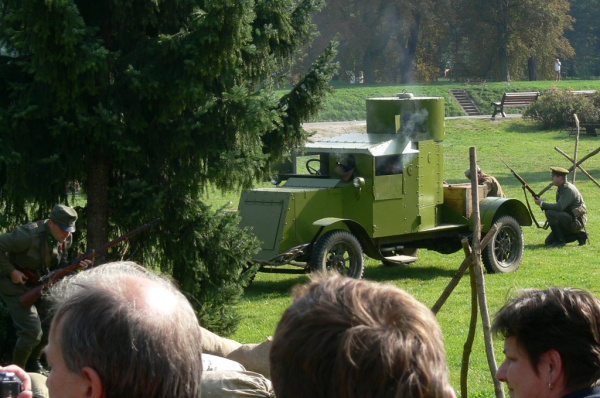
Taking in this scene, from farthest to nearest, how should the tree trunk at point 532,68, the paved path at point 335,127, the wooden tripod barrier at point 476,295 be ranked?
the tree trunk at point 532,68 → the paved path at point 335,127 → the wooden tripod barrier at point 476,295

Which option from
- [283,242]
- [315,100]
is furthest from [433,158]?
[315,100]

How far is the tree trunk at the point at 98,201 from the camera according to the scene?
29.7ft

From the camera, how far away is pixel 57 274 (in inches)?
326

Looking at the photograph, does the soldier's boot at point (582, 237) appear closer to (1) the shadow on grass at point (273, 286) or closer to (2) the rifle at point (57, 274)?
(1) the shadow on grass at point (273, 286)

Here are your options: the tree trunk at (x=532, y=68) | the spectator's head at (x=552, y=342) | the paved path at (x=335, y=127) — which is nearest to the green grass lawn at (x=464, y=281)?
the spectator's head at (x=552, y=342)

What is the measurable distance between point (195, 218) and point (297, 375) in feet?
24.9

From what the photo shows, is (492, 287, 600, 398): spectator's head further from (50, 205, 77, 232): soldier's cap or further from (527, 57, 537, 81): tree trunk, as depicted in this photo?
(527, 57, 537, 81): tree trunk

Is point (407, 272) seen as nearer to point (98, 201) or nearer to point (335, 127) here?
point (98, 201)

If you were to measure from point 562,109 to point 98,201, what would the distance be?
113 ft

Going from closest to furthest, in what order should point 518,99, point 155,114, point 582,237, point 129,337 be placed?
point 129,337, point 155,114, point 582,237, point 518,99

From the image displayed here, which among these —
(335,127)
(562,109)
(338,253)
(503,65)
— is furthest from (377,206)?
(503,65)

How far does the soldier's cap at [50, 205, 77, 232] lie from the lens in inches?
320

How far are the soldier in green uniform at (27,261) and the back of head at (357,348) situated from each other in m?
6.57

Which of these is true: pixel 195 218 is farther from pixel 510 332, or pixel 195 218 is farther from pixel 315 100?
pixel 510 332
